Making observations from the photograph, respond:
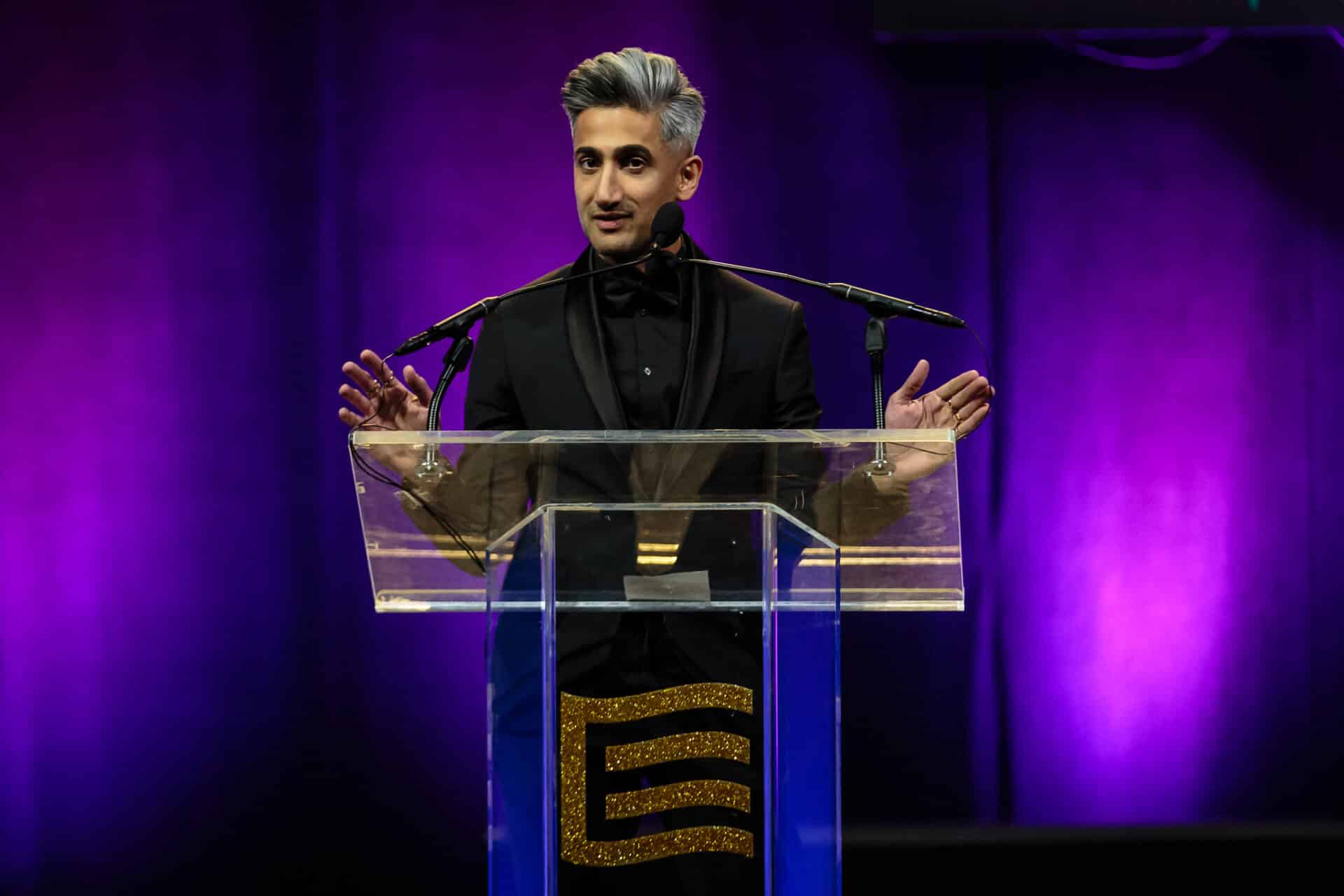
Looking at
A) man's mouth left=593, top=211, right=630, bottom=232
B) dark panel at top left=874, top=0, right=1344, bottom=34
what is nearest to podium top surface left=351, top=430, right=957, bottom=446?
man's mouth left=593, top=211, right=630, bottom=232

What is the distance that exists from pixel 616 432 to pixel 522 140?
2201 millimetres

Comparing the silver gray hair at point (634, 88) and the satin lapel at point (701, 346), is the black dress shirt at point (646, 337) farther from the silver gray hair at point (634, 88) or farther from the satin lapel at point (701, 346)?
the silver gray hair at point (634, 88)

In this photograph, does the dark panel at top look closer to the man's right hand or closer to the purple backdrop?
the purple backdrop

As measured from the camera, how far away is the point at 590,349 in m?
2.07

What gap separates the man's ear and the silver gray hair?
57 millimetres

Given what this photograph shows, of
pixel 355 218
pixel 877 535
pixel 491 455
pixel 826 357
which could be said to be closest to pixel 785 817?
pixel 877 535

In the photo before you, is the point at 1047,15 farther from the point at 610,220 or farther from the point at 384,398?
the point at 384,398

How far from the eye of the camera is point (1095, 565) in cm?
A: 348

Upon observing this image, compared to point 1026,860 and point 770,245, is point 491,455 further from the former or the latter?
point 1026,860

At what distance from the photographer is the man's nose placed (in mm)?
2111

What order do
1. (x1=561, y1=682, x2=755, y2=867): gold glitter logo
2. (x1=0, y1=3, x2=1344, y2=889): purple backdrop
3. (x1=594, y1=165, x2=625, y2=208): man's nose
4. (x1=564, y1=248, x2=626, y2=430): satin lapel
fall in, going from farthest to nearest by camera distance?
(x1=0, y1=3, x2=1344, y2=889): purple backdrop → (x1=594, y1=165, x2=625, y2=208): man's nose → (x1=564, y1=248, x2=626, y2=430): satin lapel → (x1=561, y1=682, x2=755, y2=867): gold glitter logo

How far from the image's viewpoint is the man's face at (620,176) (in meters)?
2.12

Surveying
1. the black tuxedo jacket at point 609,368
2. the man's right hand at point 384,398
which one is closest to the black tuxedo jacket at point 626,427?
the black tuxedo jacket at point 609,368

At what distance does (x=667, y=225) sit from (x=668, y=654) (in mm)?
640
